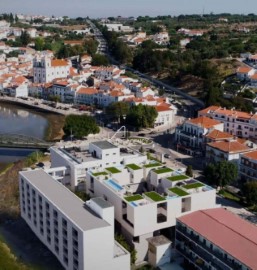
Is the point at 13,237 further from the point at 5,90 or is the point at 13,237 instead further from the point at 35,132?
the point at 5,90

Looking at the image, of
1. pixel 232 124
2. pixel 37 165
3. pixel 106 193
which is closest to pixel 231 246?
pixel 106 193

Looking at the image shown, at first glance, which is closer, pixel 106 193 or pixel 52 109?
pixel 106 193

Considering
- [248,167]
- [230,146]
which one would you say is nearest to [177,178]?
[248,167]

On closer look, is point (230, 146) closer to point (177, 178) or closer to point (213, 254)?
point (177, 178)

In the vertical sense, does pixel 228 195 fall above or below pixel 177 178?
below

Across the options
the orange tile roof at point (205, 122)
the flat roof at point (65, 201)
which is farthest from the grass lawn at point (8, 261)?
the orange tile roof at point (205, 122)

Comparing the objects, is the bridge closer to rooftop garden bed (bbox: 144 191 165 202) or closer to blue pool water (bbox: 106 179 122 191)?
blue pool water (bbox: 106 179 122 191)

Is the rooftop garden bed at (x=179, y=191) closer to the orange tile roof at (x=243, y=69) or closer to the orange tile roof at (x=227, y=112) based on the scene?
the orange tile roof at (x=227, y=112)
